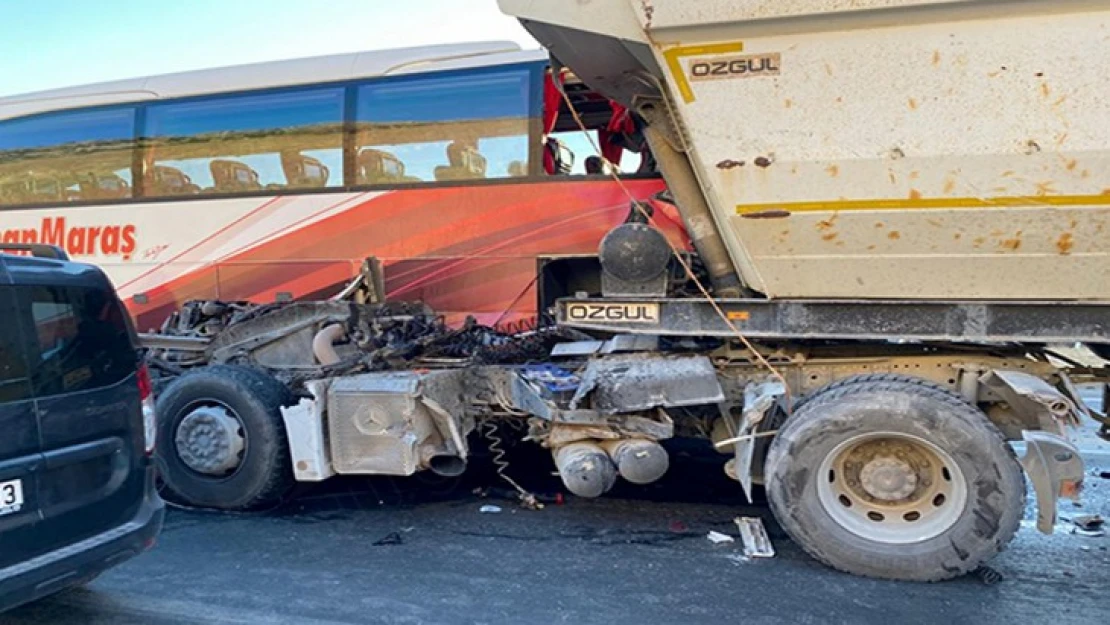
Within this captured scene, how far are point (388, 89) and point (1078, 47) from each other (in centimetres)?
458

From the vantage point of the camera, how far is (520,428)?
558 centimetres

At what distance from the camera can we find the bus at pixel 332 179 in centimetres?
559

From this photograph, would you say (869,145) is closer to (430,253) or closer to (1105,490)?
(430,253)

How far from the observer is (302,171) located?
240 inches

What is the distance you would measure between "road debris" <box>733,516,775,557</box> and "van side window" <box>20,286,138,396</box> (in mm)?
3548

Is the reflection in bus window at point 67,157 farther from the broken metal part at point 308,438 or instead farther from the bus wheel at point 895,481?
the bus wheel at point 895,481

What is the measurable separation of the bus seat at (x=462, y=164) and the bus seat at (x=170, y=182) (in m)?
2.31

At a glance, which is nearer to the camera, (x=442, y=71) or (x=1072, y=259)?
(x=1072, y=259)

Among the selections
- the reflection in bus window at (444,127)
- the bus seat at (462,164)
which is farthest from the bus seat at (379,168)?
the bus seat at (462,164)

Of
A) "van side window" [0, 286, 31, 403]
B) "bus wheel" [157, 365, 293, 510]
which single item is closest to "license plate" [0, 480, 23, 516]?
"van side window" [0, 286, 31, 403]

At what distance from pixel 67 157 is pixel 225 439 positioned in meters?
3.72

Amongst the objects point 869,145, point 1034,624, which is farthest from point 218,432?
point 1034,624

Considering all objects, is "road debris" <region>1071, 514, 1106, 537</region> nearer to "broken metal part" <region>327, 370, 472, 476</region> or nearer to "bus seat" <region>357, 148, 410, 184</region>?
"broken metal part" <region>327, 370, 472, 476</region>

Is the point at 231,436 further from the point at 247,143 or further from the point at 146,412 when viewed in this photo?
the point at 247,143
